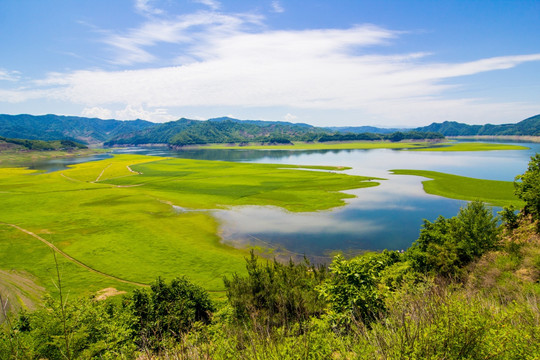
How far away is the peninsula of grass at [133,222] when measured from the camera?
36.2m

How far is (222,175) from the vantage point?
375 feet

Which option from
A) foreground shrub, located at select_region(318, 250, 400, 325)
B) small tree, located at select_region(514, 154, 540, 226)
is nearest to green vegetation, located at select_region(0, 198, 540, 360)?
foreground shrub, located at select_region(318, 250, 400, 325)

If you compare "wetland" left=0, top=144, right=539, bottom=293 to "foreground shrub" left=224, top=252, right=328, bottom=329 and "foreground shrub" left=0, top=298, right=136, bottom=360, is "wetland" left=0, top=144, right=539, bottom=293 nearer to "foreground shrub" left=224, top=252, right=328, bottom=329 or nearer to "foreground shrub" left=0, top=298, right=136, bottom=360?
"foreground shrub" left=0, top=298, right=136, bottom=360

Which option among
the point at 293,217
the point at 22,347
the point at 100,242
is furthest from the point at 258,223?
the point at 22,347

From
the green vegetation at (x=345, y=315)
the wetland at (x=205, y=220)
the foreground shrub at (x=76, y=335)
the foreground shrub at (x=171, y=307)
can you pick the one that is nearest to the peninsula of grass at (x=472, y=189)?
the wetland at (x=205, y=220)

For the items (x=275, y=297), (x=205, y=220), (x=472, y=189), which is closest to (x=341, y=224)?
(x=205, y=220)

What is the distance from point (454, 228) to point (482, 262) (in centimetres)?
631

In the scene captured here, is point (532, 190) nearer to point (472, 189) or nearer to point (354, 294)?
point (354, 294)

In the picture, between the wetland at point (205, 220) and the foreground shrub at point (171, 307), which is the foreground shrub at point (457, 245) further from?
the foreground shrub at point (171, 307)

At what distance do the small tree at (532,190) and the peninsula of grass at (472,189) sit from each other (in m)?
24.1

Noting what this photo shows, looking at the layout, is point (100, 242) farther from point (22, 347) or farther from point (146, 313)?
point (22, 347)

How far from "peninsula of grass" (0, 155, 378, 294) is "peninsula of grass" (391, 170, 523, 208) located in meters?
18.0

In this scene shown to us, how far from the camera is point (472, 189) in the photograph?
74.4 meters

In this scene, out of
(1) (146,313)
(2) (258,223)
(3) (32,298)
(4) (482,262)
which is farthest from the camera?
(2) (258,223)
